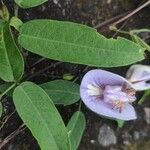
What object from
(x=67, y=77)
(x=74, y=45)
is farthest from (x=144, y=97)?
(x=74, y=45)

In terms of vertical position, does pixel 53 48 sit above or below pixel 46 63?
above

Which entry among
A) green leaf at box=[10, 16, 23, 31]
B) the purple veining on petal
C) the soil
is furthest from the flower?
green leaf at box=[10, 16, 23, 31]

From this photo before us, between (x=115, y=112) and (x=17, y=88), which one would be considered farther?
(x=115, y=112)

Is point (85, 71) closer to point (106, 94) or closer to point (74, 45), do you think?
point (106, 94)

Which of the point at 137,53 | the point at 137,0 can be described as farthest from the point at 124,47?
the point at 137,0

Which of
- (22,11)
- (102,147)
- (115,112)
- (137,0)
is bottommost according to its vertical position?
(102,147)

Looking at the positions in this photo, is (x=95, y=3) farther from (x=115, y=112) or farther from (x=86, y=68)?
(x=115, y=112)

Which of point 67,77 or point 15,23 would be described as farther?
point 67,77

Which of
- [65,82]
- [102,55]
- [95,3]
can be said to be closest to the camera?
[102,55]
